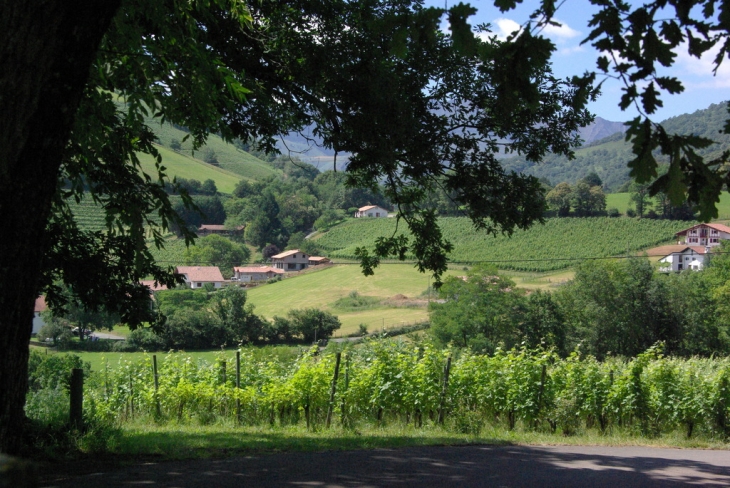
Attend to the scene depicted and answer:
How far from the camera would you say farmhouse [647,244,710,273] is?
6669 cm

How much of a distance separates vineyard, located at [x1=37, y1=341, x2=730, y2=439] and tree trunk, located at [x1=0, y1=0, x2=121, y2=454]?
336 inches

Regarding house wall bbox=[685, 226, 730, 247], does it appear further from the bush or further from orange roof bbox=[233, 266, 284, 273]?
the bush

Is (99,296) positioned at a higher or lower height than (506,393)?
higher

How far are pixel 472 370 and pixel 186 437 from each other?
5607mm

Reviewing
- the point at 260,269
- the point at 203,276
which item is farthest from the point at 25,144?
the point at 260,269

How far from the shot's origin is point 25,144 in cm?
303

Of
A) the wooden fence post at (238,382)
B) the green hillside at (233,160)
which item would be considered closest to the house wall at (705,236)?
the wooden fence post at (238,382)

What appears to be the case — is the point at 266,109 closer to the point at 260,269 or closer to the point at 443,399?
the point at 443,399

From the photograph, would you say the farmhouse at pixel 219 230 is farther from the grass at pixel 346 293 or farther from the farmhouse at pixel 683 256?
the farmhouse at pixel 683 256

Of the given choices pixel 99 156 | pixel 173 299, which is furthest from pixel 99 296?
pixel 173 299

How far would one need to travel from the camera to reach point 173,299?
46469mm

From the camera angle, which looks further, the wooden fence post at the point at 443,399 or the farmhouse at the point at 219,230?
the farmhouse at the point at 219,230

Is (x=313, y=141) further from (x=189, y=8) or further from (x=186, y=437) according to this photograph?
(x=186, y=437)

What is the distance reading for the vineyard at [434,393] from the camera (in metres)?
11.9
